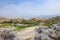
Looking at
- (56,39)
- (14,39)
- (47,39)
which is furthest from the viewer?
(56,39)

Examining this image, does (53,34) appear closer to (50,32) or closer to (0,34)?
(50,32)

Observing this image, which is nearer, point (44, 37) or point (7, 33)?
point (7, 33)

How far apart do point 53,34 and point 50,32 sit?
277mm

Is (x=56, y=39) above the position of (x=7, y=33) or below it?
below

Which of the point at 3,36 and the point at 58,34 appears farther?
the point at 58,34

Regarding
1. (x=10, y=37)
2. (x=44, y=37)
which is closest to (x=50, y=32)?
(x=44, y=37)

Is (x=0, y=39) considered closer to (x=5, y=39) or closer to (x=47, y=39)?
(x=5, y=39)

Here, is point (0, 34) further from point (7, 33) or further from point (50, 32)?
point (50, 32)

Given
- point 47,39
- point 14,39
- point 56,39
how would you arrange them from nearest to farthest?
point 14,39, point 47,39, point 56,39

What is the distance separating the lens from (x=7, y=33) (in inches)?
381

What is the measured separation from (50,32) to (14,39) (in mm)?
4127

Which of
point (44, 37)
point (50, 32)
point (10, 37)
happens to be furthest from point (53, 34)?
point (10, 37)

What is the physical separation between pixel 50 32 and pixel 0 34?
4099 millimetres

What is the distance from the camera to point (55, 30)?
44.0 ft
